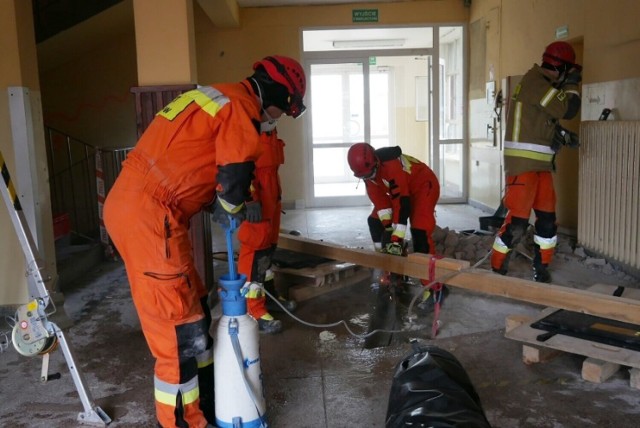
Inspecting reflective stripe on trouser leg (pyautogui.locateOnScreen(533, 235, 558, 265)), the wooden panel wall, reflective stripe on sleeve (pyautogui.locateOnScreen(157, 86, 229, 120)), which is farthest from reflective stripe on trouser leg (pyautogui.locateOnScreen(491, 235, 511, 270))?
reflective stripe on sleeve (pyautogui.locateOnScreen(157, 86, 229, 120))

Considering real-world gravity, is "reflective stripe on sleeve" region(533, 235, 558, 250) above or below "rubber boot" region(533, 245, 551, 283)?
above

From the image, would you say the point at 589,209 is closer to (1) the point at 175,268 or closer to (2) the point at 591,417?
(2) the point at 591,417

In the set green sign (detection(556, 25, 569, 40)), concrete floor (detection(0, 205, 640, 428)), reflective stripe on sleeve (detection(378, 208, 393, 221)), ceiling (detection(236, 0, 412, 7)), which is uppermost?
ceiling (detection(236, 0, 412, 7))

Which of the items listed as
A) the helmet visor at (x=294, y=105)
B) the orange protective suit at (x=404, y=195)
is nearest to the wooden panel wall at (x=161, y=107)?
the orange protective suit at (x=404, y=195)

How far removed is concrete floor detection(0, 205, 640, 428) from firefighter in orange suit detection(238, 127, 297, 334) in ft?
0.72

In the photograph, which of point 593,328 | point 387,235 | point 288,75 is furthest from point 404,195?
point 288,75

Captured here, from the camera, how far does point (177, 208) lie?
2619 mm

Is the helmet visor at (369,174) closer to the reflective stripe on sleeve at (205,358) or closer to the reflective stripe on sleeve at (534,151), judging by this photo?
the reflective stripe on sleeve at (534,151)

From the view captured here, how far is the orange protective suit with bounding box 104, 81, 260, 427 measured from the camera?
245 centimetres

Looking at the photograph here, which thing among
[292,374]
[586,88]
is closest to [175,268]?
[292,374]

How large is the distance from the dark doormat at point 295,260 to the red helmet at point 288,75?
211 centimetres

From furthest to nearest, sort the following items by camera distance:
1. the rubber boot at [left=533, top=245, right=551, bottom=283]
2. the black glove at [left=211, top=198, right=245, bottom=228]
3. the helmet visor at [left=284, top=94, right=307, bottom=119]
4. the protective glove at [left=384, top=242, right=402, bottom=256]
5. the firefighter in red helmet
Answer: the rubber boot at [left=533, top=245, right=551, bottom=283] < the protective glove at [left=384, top=242, right=402, bottom=256] < the firefighter in red helmet < the helmet visor at [left=284, top=94, right=307, bottom=119] < the black glove at [left=211, top=198, right=245, bottom=228]

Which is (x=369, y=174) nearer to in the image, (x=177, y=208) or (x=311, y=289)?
(x=311, y=289)

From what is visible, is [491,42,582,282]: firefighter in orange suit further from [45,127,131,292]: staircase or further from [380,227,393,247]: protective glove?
[45,127,131,292]: staircase
